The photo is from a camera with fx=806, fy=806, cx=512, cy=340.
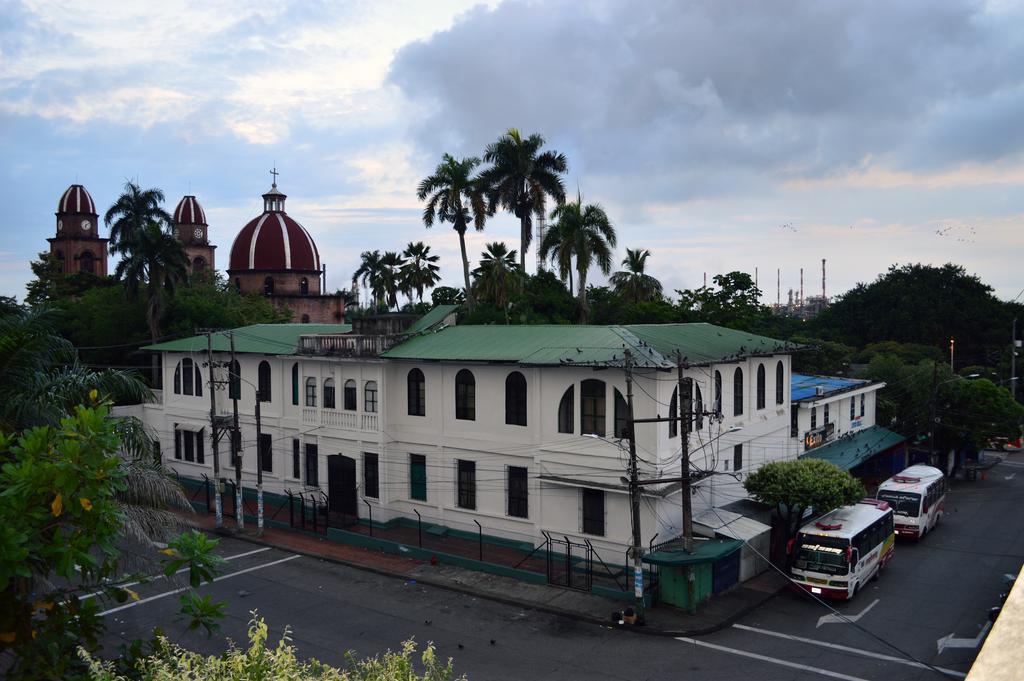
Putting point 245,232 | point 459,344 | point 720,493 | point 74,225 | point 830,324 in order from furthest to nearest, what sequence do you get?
1. point 830,324
2. point 74,225
3. point 245,232
4. point 459,344
5. point 720,493

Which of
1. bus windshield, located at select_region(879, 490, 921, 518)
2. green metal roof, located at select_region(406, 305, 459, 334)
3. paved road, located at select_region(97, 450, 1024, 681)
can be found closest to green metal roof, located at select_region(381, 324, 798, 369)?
green metal roof, located at select_region(406, 305, 459, 334)

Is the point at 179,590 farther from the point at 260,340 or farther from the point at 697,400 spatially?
the point at 697,400

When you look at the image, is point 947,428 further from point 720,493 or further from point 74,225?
point 74,225

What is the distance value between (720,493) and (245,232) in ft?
172

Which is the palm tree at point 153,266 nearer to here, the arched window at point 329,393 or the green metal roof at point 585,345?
the arched window at point 329,393

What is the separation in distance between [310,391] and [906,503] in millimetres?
24513

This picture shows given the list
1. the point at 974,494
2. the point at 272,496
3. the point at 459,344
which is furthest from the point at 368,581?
the point at 974,494

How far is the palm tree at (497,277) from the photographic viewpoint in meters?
45.2

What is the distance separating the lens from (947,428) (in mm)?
42875

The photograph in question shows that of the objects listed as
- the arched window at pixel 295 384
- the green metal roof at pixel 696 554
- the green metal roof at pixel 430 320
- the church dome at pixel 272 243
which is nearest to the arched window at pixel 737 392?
the green metal roof at pixel 696 554

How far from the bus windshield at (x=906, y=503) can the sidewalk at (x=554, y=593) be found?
726 cm

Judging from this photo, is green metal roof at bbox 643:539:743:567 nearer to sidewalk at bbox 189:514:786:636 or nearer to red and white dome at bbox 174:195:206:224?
sidewalk at bbox 189:514:786:636

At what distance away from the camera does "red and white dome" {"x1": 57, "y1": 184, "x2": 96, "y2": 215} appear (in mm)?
83375

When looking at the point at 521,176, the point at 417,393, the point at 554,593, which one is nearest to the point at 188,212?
the point at 521,176
